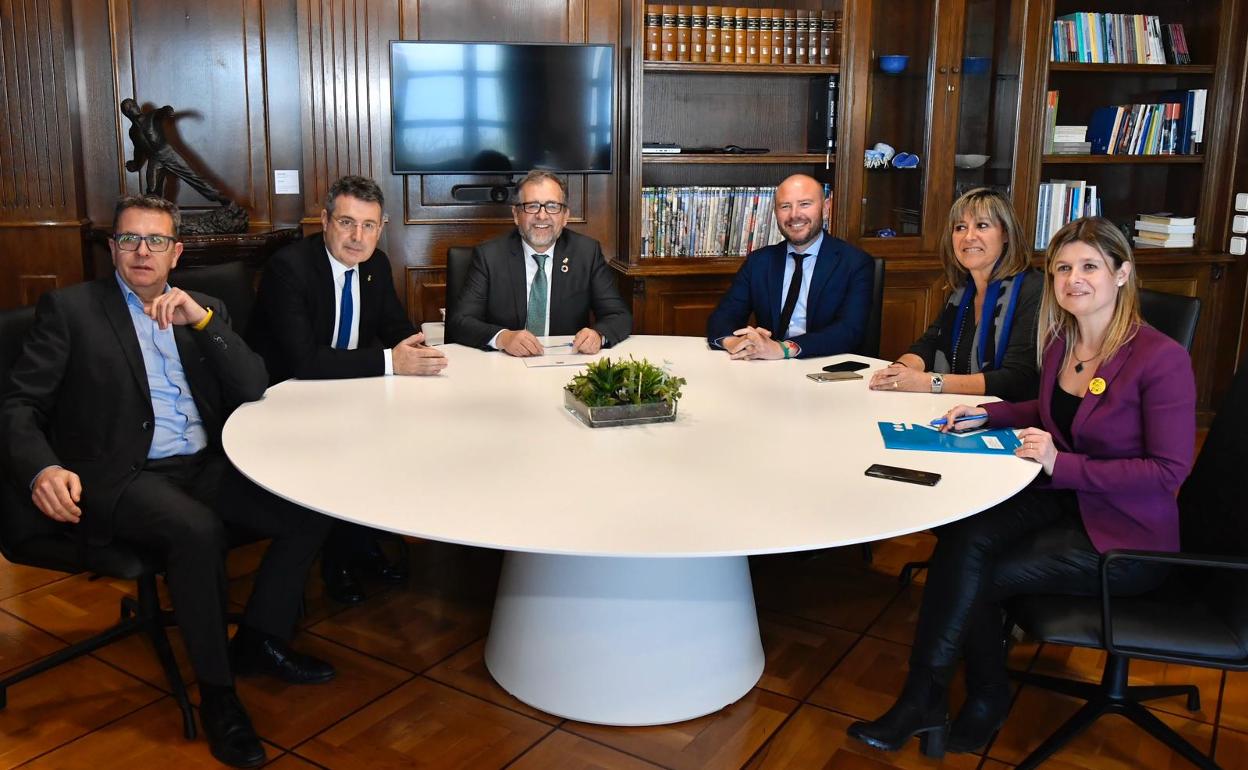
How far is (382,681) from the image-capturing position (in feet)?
9.23

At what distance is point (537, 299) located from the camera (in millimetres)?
3941

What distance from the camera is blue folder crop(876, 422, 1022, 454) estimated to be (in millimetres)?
2494

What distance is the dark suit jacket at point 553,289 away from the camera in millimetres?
3861

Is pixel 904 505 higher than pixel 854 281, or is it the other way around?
pixel 854 281

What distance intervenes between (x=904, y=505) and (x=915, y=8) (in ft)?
11.3

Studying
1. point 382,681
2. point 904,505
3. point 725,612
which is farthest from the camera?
point 382,681

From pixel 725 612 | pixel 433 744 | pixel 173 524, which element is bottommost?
pixel 433 744

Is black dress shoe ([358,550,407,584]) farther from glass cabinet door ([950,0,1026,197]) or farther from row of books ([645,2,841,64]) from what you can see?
glass cabinet door ([950,0,1026,197])

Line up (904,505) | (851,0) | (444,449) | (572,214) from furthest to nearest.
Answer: (572,214) < (851,0) < (444,449) < (904,505)

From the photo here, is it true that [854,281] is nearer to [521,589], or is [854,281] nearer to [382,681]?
[521,589]

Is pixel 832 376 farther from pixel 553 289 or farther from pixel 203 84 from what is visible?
pixel 203 84

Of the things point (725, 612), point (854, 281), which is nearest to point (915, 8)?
point (854, 281)

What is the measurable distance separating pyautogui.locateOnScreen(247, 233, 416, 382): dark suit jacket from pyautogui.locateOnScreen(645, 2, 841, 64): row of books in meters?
1.86

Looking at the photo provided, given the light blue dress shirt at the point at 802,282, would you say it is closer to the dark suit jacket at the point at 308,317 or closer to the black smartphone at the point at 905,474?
the dark suit jacket at the point at 308,317
